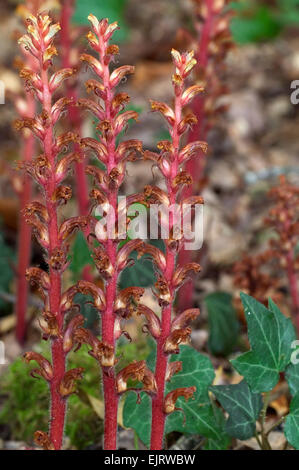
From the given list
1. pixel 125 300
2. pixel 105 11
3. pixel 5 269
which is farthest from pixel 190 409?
pixel 105 11

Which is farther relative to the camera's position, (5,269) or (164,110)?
(5,269)

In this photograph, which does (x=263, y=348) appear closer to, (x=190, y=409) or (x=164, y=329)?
(x=190, y=409)

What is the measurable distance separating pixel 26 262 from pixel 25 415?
76 cm

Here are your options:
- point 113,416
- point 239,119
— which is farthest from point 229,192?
point 113,416

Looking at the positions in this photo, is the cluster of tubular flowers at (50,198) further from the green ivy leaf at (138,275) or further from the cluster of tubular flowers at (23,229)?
the cluster of tubular flowers at (23,229)

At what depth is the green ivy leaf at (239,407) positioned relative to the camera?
195 cm

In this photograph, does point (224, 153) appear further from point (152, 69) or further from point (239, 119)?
point (152, 69)

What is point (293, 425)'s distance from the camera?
1.79 m

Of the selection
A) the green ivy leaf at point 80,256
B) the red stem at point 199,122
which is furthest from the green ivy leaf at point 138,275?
the red stem at point 199,122

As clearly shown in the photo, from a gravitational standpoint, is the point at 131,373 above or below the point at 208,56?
below

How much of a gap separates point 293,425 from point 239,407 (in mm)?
202

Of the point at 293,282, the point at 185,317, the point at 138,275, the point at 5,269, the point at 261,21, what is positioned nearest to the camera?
the point at 185,317

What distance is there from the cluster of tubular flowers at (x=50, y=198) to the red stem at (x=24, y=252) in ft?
4.28

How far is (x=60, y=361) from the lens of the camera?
65.2 inches
